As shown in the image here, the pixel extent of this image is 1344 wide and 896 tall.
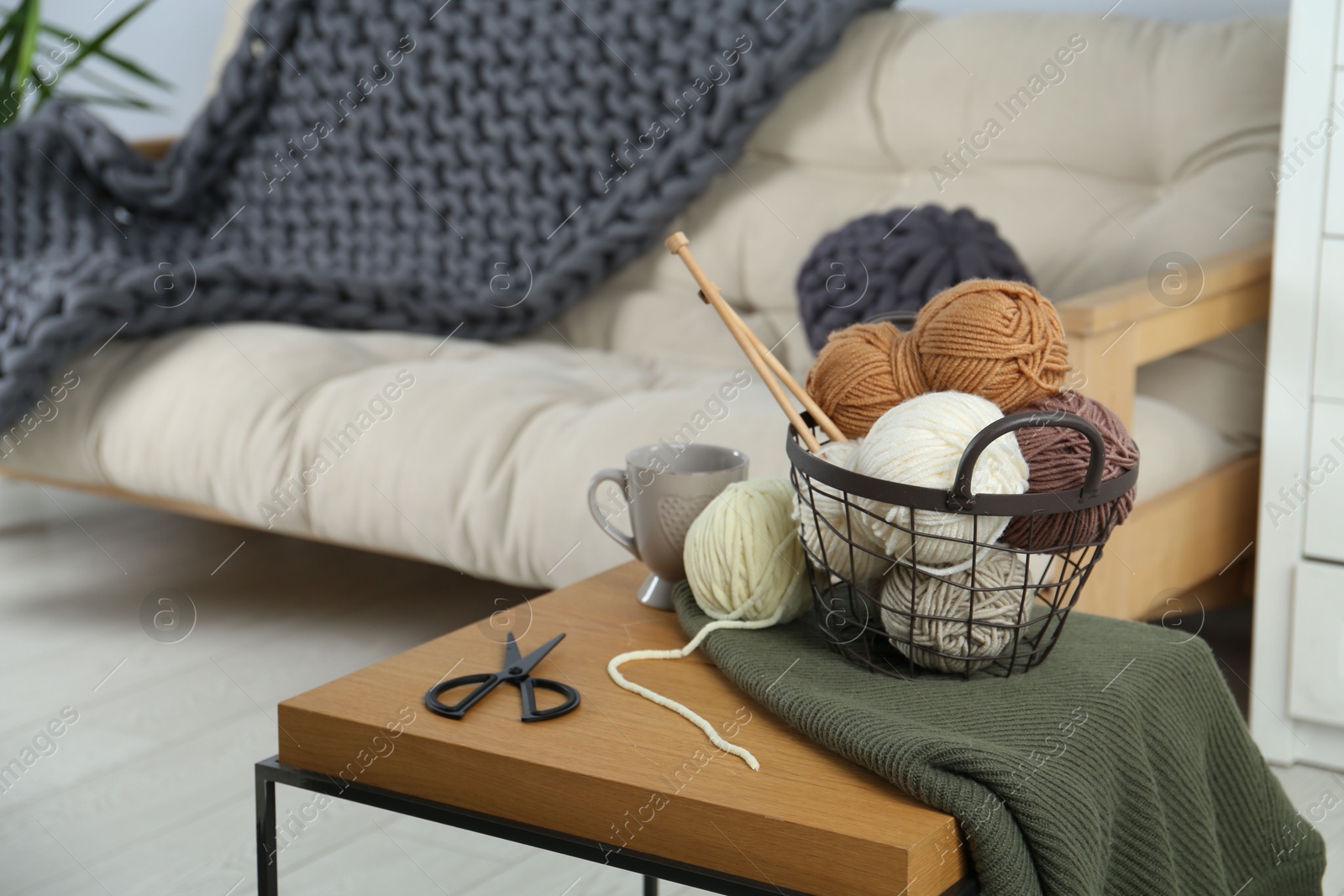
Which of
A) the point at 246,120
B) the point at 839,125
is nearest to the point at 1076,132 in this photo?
the point at 839,125

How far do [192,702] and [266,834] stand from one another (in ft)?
2.71

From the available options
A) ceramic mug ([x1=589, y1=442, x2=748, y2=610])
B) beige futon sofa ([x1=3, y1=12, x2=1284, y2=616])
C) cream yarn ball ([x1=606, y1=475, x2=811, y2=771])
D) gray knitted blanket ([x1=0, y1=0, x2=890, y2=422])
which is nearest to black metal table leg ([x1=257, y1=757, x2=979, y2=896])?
cream yarn ball ([x1=606, y1=475, x2=811, y2=771])

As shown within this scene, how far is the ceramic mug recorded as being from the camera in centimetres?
80

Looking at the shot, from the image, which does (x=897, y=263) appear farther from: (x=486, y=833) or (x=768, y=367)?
(x=486, y=833)

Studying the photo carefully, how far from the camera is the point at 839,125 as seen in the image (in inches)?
71.1

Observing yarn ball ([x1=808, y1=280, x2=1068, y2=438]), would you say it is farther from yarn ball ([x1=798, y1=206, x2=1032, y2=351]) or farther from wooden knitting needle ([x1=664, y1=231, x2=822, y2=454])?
yarn ball ([x1=798, y1=206, x2=1032, y2=351])

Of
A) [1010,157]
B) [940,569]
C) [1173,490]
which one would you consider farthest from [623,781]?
[1010,157]

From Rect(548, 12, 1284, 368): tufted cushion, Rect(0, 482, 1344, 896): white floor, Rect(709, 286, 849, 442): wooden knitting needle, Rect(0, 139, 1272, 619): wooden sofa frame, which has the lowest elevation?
Rect(0, 482, 1344, 896): white floor

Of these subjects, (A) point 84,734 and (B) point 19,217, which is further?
(B) point 19,217

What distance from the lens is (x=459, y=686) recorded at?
2.31 ft

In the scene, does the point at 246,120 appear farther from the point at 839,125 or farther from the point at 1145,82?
the point at 1145,82

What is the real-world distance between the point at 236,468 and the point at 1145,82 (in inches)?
45.1

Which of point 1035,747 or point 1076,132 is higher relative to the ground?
point 1076,132

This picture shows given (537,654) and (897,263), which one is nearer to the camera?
(537,654)
